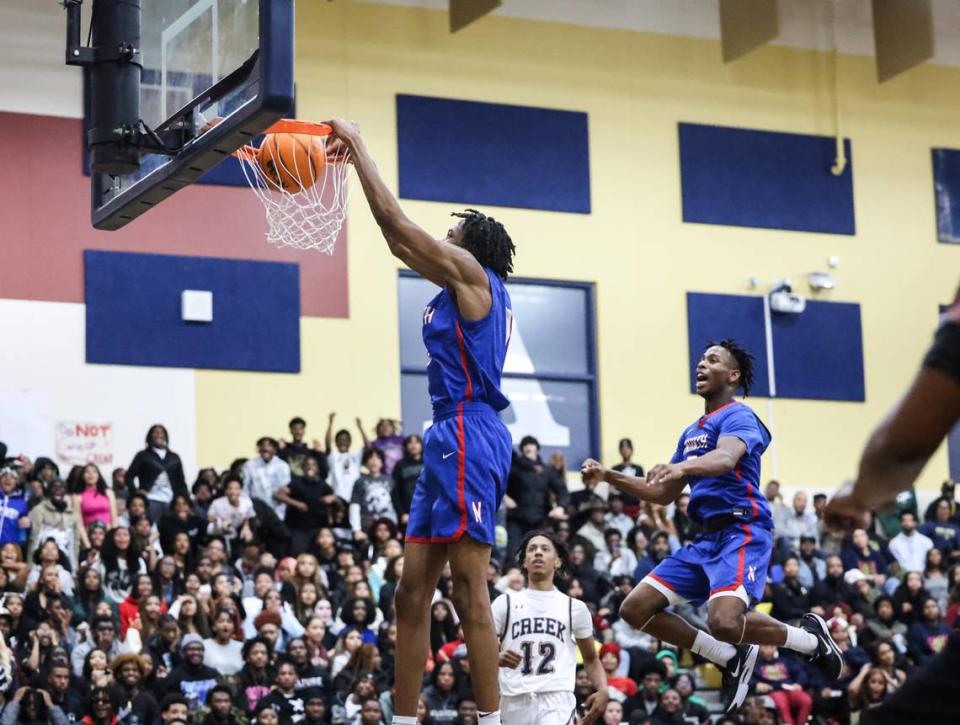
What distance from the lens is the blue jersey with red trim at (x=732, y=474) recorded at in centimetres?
925

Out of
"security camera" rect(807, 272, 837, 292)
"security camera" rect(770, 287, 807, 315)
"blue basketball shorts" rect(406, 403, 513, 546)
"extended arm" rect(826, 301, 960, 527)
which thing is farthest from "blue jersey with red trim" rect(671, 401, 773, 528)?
"security camera" rect(807, 272, 837, 292)

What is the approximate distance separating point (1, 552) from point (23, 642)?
1621mm

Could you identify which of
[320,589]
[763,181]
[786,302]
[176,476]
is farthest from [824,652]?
[763,181]

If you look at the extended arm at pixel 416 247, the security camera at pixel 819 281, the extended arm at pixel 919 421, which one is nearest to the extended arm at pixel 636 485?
the extended arm at pixel 416 247

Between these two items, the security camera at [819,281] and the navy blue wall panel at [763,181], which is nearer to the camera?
the navy blue wall panel at [763,181]

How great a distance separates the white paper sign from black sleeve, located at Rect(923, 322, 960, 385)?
17.2 m

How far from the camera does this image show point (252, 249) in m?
21.3

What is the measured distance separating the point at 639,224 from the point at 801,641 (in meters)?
14.5

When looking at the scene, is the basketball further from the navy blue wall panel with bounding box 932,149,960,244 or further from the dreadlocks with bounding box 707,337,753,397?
the navy blue wall panel with bounding box 932,149,960,244

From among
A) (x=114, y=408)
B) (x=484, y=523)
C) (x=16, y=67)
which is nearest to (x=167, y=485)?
(x=114, y=408)

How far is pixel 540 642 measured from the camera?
1093cm

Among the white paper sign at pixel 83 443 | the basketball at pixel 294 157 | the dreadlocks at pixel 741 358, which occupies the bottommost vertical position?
the dreadlocks at pixel 741 358

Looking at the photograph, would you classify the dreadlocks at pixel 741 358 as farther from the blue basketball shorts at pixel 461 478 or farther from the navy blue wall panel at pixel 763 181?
the navy blue wall panel at pixel 763 181

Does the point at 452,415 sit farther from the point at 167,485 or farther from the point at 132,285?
the point at 132,285
